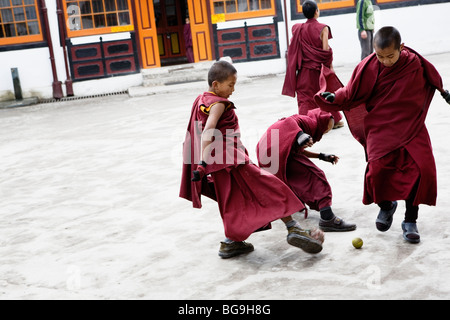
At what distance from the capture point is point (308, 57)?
6.79 metres

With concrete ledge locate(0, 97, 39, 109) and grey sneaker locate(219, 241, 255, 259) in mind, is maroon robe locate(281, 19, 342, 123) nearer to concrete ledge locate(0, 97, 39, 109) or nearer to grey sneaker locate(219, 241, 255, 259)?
grey sneaker locate(219, 241, 255, 259)

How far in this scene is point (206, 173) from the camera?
345 cm

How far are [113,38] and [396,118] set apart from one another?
442 inches

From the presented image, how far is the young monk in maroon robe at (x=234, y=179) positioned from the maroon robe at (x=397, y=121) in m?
0.56

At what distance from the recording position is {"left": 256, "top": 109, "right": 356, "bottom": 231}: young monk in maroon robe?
12.7 feet

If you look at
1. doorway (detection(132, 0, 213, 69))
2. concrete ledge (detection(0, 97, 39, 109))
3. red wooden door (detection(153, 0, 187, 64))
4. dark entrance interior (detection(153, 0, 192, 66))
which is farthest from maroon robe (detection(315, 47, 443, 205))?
red wooden door (detection(153, 0, 187, 64))

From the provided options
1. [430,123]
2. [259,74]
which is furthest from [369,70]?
[259,74]

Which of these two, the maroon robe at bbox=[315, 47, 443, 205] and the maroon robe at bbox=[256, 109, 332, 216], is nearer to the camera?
the maroon robe at bbox=[315, 47, 443, 205]

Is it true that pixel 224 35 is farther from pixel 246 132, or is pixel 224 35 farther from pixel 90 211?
pixel 90 211

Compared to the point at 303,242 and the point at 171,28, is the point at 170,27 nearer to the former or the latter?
the point at 171,28

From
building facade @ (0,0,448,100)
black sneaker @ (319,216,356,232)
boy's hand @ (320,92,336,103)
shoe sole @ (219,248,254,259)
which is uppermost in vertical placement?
building facade @ (0,0,448,100)

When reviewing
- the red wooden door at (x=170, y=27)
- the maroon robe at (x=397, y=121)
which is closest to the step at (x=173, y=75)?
the red wooden door at (x=170, y=27)

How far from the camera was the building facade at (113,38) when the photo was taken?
13.4m

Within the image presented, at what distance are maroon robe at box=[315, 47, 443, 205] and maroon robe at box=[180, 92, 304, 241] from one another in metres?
0.58
